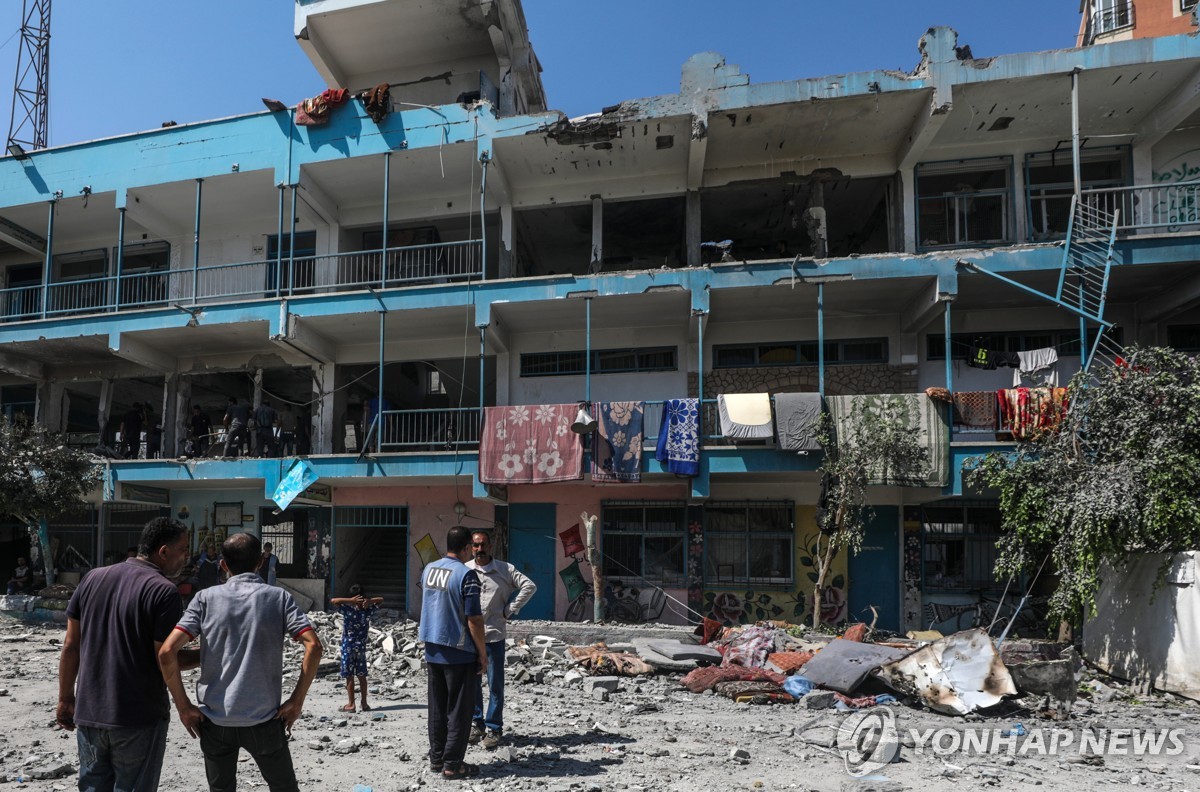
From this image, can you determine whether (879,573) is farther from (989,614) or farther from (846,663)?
(846,663)

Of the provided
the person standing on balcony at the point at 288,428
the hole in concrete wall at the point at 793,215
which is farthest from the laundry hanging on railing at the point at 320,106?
the hole in concrete wall at the point at 793,215

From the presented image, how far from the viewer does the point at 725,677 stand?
930cm

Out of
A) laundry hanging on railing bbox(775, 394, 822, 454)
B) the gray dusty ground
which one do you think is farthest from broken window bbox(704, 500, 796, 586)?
the gray dusty ground

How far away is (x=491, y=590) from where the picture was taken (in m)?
6.35

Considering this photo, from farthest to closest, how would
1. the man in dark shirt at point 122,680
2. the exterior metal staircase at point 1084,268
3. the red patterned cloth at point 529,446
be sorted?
the red patterned cloth at point 529,446 < the exterior metal staircase at point 1084,268 < the man in dark shirt at point 122,680

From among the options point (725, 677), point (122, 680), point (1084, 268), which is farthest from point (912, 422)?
point (122, 680)

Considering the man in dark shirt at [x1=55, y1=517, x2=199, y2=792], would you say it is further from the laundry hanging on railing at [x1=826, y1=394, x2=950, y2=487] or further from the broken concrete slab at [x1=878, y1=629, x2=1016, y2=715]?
the laundry hanging on railing at [x1=826, y1=394, x2=950, y2=487]

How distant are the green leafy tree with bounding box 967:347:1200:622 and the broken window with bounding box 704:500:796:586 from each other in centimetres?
394

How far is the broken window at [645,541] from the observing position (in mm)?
14789

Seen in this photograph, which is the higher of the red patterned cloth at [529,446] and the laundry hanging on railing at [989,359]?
the laundry hanging on railing at [989,359]

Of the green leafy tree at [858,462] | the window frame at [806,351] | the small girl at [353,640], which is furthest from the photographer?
the window frame at [806,351]

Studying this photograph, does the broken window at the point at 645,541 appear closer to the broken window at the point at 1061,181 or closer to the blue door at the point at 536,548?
the blue door at the point at 536,548

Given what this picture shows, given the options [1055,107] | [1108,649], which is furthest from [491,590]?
[1055,107]

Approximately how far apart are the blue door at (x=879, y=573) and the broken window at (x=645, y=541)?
3.06 m
